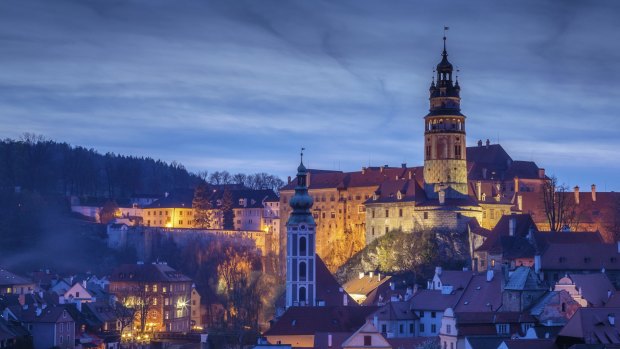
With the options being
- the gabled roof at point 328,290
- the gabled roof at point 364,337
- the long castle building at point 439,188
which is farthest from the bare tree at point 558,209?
the gabled roof at point 364,337

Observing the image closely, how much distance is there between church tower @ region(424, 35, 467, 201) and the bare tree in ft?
24.5

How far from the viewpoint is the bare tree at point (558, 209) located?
116 metres

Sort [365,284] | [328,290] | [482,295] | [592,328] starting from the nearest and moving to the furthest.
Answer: [592,328] → [482,295] → [328,290] → [365,284]

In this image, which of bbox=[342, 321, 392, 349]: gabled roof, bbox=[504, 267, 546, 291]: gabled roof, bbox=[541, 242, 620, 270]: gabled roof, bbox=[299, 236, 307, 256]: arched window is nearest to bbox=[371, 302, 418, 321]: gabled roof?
bbox=[504, 267, 546, 291]: gabled roof

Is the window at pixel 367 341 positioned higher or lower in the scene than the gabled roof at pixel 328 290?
lower

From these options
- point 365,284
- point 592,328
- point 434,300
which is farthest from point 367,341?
point 365,284

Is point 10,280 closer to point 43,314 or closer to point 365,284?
point 43,314

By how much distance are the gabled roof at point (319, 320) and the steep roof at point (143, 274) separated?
3670cm

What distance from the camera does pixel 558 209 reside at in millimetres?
117688

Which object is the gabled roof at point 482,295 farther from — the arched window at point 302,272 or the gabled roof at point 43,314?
the gabled roof at point 43,314

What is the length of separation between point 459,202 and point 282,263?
101ft

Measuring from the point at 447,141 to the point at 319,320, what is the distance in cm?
4224

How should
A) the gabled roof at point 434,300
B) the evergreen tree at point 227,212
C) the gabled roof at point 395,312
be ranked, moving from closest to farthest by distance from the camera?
the gabled roof at point 395,312, the gabled roof at point 434,300, the evergreen tree at point 227,212

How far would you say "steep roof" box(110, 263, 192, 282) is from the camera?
116 meters
